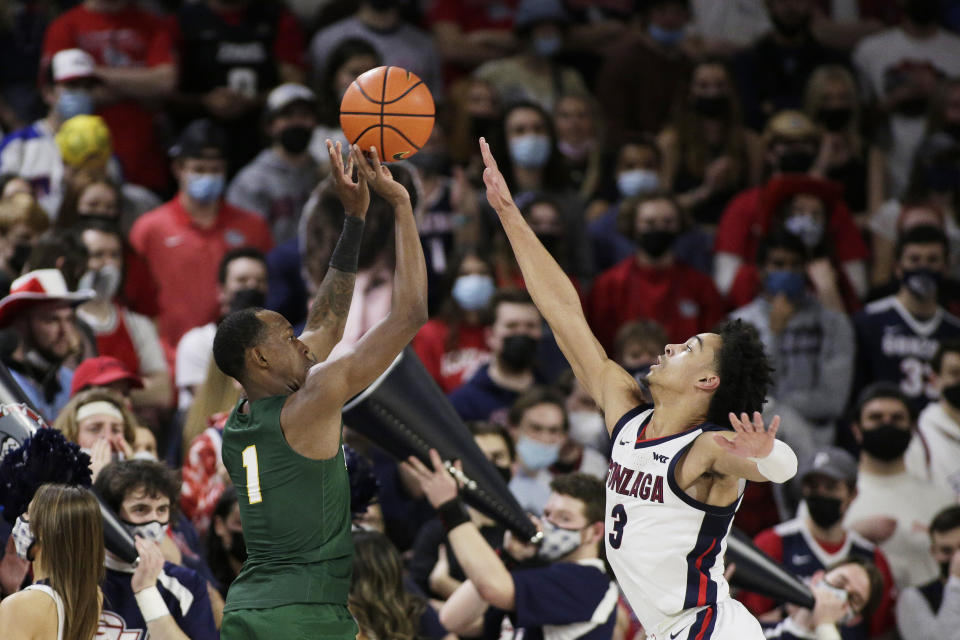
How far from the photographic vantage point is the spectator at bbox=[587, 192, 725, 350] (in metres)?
10.3

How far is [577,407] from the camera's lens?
9.34 meters

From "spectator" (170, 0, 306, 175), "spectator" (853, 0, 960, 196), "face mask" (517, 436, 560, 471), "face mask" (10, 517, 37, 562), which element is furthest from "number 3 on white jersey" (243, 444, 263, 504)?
"spectator" (853, 0, 960, 196)

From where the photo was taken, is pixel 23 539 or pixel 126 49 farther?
pixel 126 49

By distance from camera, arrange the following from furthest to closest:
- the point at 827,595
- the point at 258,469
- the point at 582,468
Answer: the point at 582,468
the point at 827,595
the point at 258,469

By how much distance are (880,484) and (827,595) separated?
5.98 feet

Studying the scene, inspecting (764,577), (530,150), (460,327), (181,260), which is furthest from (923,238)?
(181,260)

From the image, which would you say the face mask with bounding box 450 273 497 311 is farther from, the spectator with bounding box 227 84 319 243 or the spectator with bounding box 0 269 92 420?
the spectator with bounding box 0 269 92 420

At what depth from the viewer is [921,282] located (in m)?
10.2

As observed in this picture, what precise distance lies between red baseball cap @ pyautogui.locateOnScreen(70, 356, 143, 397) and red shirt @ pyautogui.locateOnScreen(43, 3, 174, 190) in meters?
4.08

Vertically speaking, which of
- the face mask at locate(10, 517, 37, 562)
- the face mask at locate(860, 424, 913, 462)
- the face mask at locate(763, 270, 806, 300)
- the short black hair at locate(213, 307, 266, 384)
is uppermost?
the short black hair at locate(213, 307, 266, 384)

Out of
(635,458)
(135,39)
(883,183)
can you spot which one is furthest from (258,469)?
(883,183)

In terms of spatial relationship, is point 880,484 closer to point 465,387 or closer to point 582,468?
point 582,468

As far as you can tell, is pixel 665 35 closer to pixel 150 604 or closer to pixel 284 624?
pixel 150 604

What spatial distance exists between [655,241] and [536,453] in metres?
2.53
